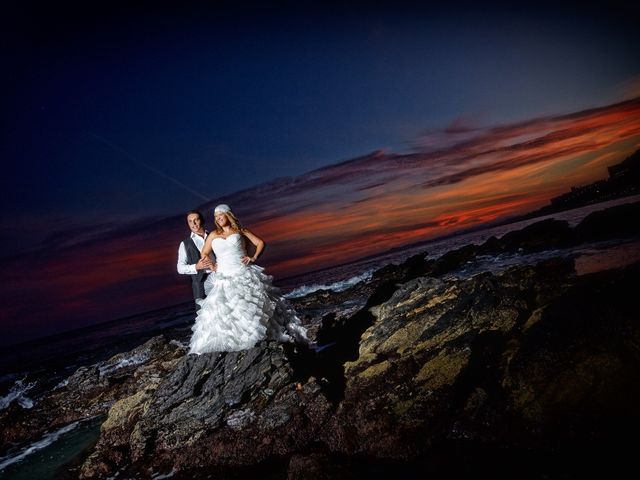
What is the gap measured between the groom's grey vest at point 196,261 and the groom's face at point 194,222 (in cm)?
26

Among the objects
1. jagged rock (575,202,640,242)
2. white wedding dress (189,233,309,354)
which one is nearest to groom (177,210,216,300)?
white wedding dress (189,233,309,354)

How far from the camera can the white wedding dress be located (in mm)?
6754

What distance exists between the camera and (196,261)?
8180 mm

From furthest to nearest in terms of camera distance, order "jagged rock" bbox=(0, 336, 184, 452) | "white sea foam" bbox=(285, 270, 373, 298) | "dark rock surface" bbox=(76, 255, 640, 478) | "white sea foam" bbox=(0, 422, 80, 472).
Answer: "white sea foam" bbox=(285, 270, 373, 298) < "jagged rock" bbox=(0, 336, 184, 452) < "white sea foam" bbox=(0, 422, 80, 472) < "dark rock surface" bbox=(76, 255, 640, 478)

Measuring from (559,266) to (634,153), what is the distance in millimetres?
54880

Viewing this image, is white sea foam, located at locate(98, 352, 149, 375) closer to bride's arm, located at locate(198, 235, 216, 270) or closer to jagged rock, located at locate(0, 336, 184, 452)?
jagged rock, located at locate(0, 336, 184, 452)

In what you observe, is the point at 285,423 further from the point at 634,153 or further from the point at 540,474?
the point at 634,153

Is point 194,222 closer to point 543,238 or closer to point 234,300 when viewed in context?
point 234,300

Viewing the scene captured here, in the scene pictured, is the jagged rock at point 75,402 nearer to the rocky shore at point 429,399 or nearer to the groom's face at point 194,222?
the rocky shore at point 429,399

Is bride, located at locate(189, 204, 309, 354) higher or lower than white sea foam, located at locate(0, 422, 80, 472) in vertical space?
higher

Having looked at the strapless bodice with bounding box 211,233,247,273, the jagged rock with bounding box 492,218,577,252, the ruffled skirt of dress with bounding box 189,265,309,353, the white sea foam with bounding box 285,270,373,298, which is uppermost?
the strapless bodice with bounding box 211,233,247,273

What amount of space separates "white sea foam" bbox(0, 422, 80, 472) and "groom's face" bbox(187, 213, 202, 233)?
20.8ft

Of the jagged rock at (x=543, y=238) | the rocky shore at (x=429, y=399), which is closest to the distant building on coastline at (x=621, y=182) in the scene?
the jagged rock at (x=543, y=238)

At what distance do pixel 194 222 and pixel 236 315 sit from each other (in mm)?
2683
